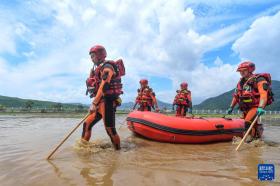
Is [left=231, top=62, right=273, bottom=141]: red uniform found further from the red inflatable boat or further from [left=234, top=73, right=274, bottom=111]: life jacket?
the red inflatable boat

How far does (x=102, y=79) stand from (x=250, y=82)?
3776mm

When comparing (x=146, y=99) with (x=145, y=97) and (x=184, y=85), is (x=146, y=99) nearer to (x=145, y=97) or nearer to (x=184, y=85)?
(x=145, y=97)

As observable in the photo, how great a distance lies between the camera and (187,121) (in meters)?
7.99

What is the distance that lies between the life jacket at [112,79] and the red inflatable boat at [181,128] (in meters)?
1.88

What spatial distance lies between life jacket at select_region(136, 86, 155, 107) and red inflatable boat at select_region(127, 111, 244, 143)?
3875 mm

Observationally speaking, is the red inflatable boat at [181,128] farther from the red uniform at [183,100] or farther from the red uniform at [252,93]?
the red uniform at [183,100]

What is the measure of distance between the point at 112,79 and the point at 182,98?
6.80m

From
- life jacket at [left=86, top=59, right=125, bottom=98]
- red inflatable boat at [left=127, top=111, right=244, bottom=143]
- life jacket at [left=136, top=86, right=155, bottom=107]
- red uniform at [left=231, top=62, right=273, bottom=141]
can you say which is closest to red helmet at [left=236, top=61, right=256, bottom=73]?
red uniform at [left=231, top=62, right=273, bottom=141]

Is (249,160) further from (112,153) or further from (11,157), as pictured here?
(11,157)

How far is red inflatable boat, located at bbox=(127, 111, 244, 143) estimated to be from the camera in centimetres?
776

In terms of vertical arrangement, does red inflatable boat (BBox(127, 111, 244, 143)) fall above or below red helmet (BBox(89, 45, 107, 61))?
below

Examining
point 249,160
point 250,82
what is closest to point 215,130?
point 250,82

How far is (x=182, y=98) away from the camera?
499 inches

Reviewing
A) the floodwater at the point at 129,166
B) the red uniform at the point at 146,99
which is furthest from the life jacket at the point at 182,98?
the floodwater at the point at 129,166
